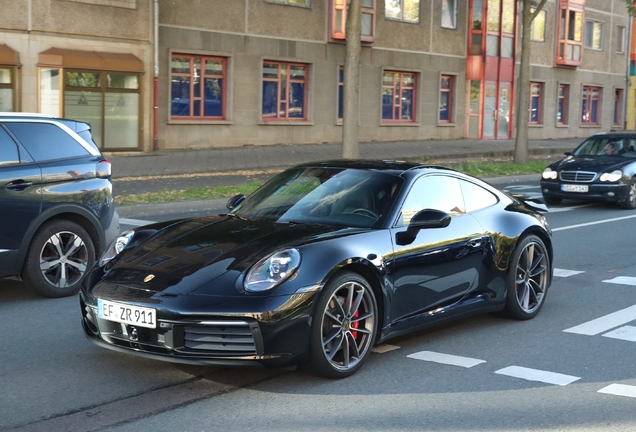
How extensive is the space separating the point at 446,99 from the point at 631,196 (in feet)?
76.1

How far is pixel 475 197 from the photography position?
7.25 metres

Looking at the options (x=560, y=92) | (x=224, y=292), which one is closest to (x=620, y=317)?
(x=224, y=292)

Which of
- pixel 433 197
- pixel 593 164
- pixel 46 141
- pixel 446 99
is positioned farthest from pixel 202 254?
pixel 446 99

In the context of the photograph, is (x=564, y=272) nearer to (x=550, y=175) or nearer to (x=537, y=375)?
(x=537, y=375)

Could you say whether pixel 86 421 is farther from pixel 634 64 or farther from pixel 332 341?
pixel 634 64

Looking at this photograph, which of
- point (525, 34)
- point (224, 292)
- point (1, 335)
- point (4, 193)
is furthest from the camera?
point (525, 34)

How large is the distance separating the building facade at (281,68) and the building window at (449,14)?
8cm

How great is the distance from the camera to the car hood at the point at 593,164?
55.0 feet

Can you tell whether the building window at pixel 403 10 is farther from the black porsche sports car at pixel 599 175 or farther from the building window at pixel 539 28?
the black porsche sports car at pixel 599 175

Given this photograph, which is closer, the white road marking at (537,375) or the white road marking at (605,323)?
the white road marking at (537,375)

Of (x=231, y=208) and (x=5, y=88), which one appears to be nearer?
(x=231, y=208)

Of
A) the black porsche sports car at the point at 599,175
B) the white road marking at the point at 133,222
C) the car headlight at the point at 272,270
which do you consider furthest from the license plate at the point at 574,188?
the car headlight at the point at 272,270

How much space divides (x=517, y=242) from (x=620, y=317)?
46.0 inches

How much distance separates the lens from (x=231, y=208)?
23.5ft
